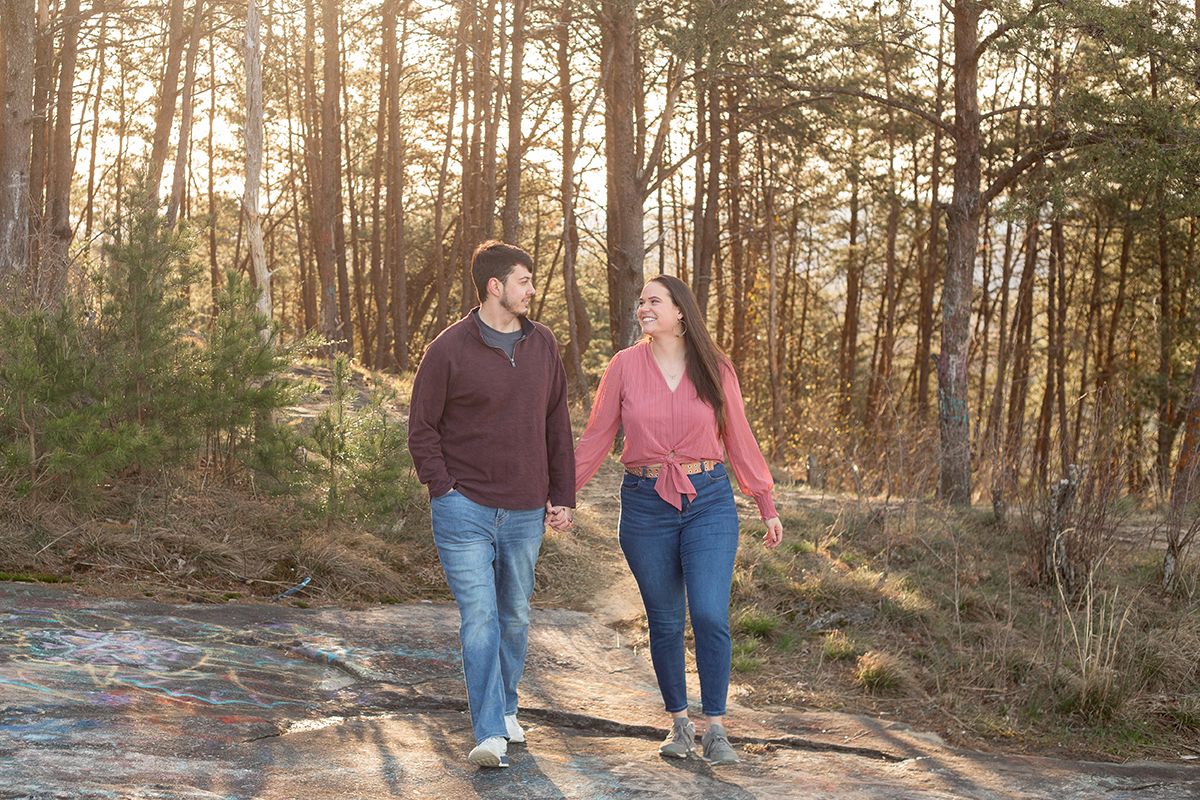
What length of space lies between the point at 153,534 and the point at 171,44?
33.5 feet

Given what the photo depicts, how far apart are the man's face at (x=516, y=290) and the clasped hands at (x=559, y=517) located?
78 cm

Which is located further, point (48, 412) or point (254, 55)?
point (254, 55)

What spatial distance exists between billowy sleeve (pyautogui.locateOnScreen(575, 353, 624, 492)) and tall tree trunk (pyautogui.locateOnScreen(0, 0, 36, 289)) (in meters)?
9.79

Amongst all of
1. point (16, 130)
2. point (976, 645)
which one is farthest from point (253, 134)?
point (976, 645)

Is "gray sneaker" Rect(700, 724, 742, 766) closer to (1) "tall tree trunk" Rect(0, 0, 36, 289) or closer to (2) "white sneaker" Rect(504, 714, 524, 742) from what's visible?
(2) "white sneaker" Rect(504, 714, 524, 742)

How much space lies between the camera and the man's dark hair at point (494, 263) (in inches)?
149

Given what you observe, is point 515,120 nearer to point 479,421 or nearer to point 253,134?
point 253,134

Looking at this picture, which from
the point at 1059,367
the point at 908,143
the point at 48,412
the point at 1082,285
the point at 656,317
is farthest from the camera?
the point at 1082,285

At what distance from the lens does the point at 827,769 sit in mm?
4211

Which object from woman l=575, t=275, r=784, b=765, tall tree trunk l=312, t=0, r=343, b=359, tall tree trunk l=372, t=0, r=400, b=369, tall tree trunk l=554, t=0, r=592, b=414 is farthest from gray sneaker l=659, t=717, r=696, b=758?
tall tree trunk l=372, t=0, r=400, b=369

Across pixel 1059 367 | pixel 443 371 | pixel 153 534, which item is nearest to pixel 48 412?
pixel 153 534

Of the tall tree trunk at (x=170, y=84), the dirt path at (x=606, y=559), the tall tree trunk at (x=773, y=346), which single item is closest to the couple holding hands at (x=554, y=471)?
the dirt path at (x=606, y=559)

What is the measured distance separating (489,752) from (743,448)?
1553mm

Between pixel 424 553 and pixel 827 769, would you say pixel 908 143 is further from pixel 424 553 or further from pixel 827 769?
pixel 827 769
